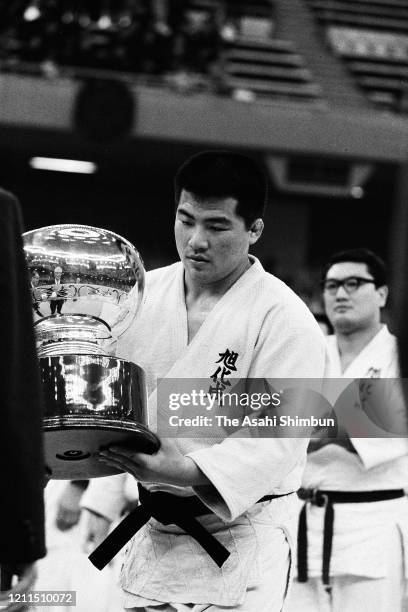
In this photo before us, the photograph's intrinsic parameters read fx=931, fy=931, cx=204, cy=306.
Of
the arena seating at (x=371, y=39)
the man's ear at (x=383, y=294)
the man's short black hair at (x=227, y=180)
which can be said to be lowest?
the man's short black hair at (x=227, y=180)

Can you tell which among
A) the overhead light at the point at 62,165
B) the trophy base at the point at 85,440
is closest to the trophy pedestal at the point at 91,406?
the trophy base at the point at 85,440

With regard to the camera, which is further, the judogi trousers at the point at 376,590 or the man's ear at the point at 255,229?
the judogi trousers at the point at 376,590

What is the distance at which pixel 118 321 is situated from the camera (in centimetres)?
200

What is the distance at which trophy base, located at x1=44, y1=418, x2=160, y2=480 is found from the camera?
1.66m

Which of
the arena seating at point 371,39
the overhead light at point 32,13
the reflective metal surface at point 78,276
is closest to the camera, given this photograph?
the reflective metal surface at point 78,276

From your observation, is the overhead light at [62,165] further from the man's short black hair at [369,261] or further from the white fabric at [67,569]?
the man's short black hair at [369,261]

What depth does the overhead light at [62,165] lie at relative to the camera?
12125 millimetres

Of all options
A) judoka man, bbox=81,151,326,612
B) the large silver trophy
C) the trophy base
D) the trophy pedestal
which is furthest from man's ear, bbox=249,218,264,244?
the trophy base

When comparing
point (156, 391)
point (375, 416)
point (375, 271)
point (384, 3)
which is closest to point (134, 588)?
point (156, 391)

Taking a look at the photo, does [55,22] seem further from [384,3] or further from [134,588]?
[134,588]

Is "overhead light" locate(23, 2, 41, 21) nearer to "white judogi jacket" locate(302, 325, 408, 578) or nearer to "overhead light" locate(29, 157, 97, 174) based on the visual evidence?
"overhead light" locate(29, 157, 97, 174)

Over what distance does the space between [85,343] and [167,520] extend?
45 centimetres

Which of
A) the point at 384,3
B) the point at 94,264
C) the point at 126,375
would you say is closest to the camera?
the point at 126,375

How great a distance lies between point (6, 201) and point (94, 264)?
0.57 meters
